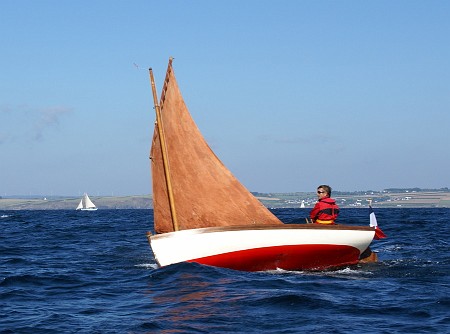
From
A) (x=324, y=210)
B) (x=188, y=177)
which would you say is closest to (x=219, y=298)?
(x=188, y=177)

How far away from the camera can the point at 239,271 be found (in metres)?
18.8

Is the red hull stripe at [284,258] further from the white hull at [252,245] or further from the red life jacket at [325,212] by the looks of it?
the red life jacket at [325,212]

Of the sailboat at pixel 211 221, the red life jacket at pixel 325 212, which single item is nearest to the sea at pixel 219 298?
the sailboat at pixel 211 221

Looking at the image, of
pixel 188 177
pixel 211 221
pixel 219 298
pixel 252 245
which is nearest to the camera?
pixel 219 298

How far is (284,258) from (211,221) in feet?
8.50

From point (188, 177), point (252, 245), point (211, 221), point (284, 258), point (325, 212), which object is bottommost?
point (284, 258)

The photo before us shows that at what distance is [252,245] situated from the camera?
18.4 meters

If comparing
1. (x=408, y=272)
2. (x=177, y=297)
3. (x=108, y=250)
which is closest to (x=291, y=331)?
(x=177, y=297)

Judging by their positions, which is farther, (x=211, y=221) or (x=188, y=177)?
(x=211, y=221)

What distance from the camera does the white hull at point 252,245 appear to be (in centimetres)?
1822

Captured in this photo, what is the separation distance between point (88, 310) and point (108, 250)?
15122mm

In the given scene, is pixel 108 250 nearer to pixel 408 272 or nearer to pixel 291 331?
pixel 408 272

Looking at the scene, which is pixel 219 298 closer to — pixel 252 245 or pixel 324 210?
pixel 252 245

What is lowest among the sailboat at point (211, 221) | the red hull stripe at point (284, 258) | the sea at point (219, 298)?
the sea at point (219, 298)
